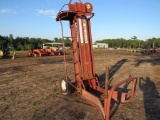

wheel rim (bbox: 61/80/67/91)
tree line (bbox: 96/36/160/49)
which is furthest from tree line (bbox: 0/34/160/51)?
wheel rim (bbox: 61/80/67/91)

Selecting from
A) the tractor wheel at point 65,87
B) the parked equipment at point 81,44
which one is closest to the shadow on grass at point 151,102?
the parked equipment at point 81,44

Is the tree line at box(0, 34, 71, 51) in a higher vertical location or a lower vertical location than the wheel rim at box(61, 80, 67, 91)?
higher

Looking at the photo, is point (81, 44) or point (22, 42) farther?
point (22, 42)

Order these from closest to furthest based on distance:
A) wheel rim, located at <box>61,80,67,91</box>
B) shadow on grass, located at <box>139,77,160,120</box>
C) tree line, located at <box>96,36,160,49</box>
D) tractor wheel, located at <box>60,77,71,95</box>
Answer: shadow on grass, located at <box>139,77,160,120</box> < tractor wheel, located at <box>60,77,71,95</box> < wheel rim, located at <box>61,80,67,91</box> < tree line, located at <box>96,36,160,49</box>

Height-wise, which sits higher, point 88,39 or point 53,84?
point 88,39

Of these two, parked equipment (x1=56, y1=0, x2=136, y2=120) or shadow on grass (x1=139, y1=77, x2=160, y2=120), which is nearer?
shadow on grass (x1=139, y1=77, x2=160, y2=120)

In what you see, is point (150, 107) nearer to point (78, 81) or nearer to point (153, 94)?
point (153, 94)

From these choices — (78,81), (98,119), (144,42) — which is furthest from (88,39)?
(144,42)

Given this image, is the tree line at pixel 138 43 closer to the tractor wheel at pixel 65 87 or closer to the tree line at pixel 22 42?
the tree line at pixel 22 42

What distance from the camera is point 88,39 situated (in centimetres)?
616

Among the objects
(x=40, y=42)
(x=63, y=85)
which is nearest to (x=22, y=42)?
(x=40, y=42)

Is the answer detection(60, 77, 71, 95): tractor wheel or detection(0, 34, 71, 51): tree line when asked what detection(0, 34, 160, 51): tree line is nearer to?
detection(0, 34, 71, 51): tree line

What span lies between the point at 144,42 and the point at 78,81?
112704mm

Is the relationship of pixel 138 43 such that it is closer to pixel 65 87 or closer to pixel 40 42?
pixel 40 42
